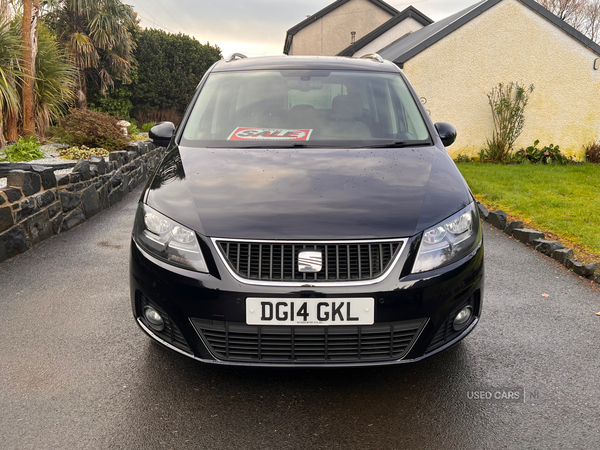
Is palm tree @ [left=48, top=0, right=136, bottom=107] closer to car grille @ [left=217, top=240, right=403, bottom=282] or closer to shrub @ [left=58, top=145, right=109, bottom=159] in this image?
shrub @ [left=58, top=145, right=109, bottom=159]

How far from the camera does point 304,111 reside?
3824 mm

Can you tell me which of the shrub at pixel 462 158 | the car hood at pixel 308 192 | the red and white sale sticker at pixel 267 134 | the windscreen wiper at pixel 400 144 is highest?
the red and white sale sticker at pixel 267 134

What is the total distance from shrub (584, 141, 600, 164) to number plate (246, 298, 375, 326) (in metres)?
15.4

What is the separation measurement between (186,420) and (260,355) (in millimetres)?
486

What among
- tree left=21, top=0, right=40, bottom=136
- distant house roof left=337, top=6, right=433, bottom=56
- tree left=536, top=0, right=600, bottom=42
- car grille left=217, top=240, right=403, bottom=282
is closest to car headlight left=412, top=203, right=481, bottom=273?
car grille left=217, top=240, right=403, bottom=282

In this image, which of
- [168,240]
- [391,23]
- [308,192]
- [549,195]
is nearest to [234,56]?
[308,192]

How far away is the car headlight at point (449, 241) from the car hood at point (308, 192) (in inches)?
1.9

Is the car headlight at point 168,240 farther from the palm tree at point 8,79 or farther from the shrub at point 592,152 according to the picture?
the shrub at point 592,152

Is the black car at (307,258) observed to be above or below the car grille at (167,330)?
above

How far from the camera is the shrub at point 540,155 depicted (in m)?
14.9

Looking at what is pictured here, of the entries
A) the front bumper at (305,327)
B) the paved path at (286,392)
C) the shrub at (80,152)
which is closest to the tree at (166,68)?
the shrub at (80,152)

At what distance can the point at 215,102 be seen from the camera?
12.9ft

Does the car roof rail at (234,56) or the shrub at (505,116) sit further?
the shrub at (505,116)

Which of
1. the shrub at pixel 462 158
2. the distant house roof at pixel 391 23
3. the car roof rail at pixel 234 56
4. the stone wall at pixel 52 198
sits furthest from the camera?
the distant house roof at pixel 391 23
